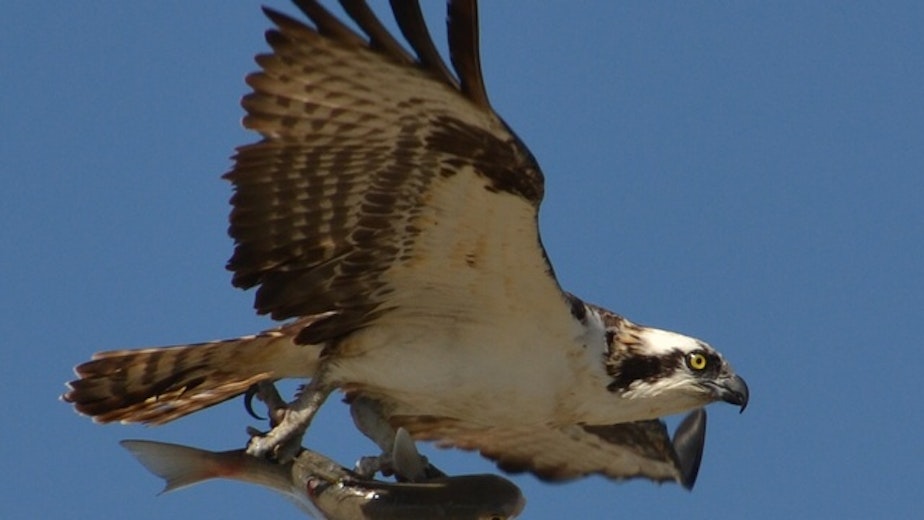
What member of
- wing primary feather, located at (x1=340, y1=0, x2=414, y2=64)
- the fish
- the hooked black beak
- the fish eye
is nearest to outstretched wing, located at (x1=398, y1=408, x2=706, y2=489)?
the hooked black beak

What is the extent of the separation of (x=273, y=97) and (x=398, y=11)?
0.66 metres

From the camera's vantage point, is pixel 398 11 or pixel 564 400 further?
pixel 564 400

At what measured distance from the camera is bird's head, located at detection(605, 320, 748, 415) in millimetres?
8828

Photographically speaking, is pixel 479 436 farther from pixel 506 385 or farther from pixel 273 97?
pixel 273 97

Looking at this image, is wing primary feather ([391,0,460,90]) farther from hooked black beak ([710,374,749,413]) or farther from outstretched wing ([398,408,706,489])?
outstretched wing ([398,408,706,489])

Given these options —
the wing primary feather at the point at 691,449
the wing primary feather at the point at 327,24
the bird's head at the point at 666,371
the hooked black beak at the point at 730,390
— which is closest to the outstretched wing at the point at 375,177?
the wing primary feather at the point at 327,24

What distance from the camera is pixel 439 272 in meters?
8.53

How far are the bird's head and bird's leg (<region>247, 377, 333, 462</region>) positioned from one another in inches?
49.4

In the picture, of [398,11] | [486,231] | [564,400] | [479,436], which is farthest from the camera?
[479,436]

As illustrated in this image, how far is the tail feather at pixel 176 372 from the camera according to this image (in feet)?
28.9

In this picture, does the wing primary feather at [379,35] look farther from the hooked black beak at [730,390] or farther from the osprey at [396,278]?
the hooked black beak at [730,390]

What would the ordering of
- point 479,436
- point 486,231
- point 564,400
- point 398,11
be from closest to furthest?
1. point 398,11
2. point 486,231
3. point 564,400
4. point 479,436

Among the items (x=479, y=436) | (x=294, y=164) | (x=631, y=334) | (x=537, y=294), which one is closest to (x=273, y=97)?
(x=294, y=164)

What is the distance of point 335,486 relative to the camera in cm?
788
